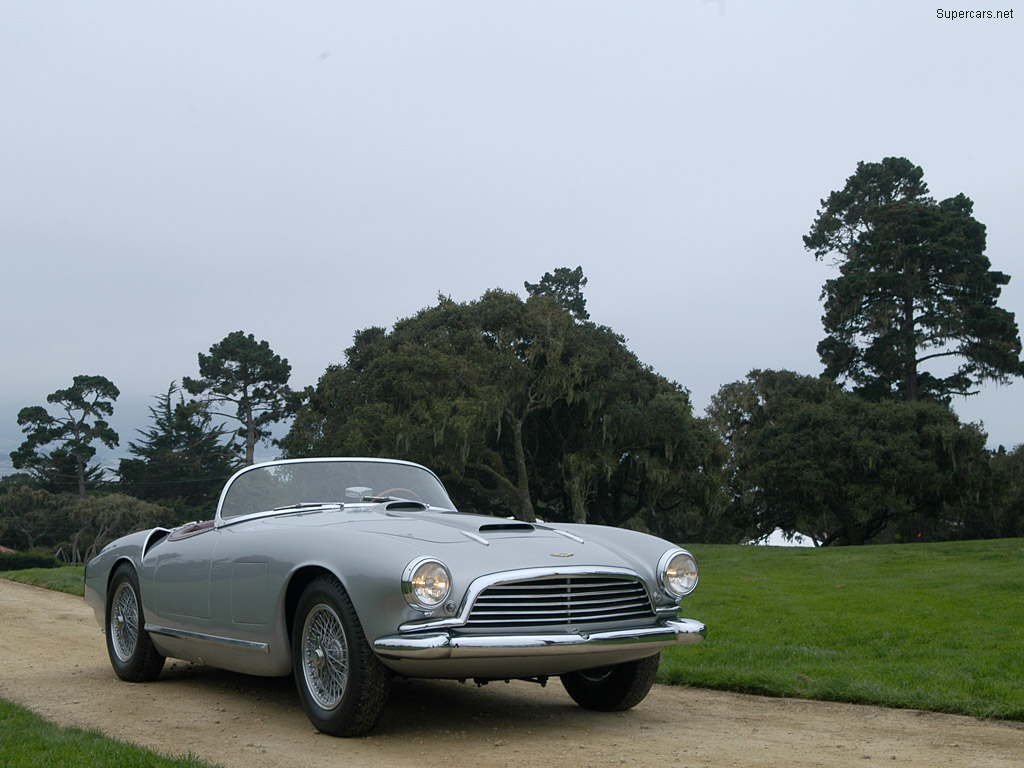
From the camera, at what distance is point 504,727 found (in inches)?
205

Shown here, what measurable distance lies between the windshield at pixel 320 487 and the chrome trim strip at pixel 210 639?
76cm

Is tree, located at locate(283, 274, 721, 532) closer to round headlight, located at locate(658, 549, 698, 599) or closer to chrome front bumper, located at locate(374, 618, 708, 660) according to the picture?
round headlight, located at locate(658, 549, 698, 599)

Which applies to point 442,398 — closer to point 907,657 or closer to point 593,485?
point 593,485

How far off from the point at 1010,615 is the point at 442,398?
21980 mm

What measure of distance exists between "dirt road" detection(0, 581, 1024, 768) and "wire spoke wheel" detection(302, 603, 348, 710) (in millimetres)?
210

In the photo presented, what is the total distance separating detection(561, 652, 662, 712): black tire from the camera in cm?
563

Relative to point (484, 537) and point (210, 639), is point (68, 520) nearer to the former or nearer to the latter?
point (210, 639)

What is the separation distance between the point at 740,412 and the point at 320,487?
122ft

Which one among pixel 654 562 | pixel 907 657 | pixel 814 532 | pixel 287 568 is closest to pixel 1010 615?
pixel 907 657

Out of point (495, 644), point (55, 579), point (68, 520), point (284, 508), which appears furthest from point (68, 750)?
point (68, 520)

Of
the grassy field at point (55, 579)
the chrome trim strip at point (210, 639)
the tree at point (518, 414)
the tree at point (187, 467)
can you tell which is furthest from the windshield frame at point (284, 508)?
the tree at point (187, 467)

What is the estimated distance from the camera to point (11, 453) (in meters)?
62.1

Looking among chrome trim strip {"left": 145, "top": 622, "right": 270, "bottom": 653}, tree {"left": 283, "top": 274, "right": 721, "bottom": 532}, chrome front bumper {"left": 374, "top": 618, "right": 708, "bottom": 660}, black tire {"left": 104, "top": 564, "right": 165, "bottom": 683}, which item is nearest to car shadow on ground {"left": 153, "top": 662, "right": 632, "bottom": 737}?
black tire {"left": 104, "top": 564, "right": 165, "bottom": 683}

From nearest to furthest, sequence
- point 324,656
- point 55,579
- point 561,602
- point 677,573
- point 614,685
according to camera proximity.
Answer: point 561,602 → point 324,656 → point 677,573 → point 614,685 → point 55,579
